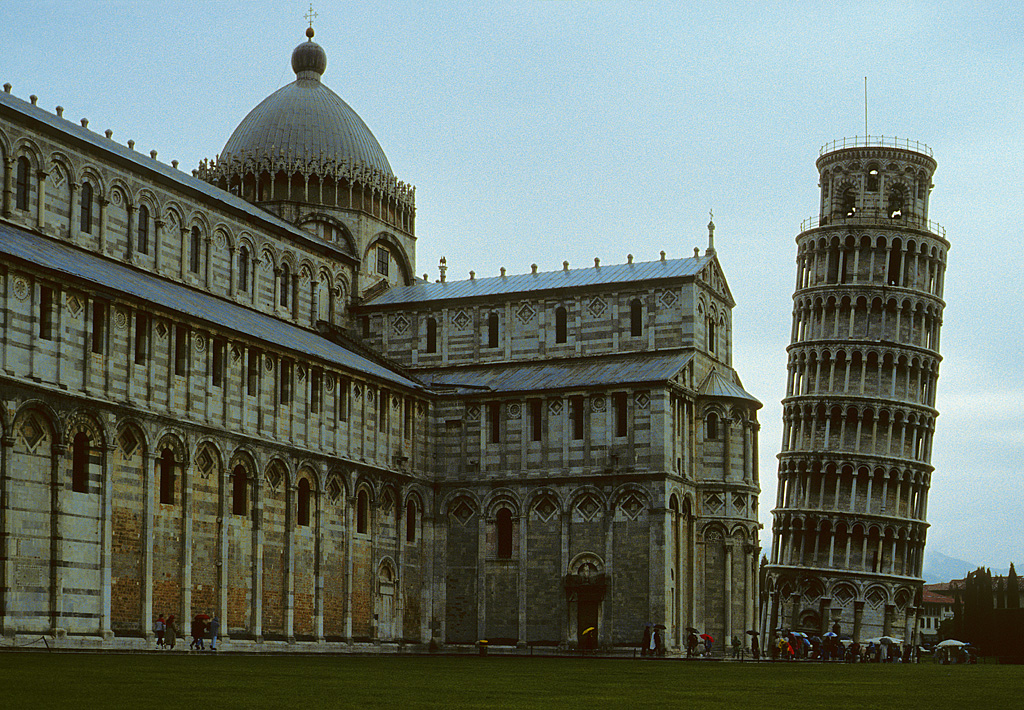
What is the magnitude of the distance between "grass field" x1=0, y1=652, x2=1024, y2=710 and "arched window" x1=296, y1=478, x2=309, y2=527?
68.0 ft

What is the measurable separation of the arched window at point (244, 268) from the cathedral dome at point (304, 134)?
9226 mm

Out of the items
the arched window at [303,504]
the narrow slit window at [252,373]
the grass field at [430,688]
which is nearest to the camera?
the grass field at [430,688]

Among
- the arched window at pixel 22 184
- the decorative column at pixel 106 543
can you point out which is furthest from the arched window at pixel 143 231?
the decorative column at pixel 106 543

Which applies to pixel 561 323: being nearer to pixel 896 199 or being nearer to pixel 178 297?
pixel 178 297

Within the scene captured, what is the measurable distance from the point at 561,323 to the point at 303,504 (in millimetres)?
17055

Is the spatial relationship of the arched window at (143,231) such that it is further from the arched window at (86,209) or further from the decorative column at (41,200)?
the decorative column at (41,200)

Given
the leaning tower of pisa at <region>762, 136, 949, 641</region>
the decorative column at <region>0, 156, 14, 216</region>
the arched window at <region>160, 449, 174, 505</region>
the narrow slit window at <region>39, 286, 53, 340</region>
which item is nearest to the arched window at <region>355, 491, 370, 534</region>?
the arched window at <region>160, 449, 174, 505</region>

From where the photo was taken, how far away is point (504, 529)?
66875 mm

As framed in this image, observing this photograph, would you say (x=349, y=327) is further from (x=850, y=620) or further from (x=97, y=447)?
(x=850, y=620)

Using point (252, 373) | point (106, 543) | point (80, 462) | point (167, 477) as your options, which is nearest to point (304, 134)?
point (252, 373)

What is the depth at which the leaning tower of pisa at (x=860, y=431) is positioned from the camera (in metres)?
98.9

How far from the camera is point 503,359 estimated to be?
70.8 m

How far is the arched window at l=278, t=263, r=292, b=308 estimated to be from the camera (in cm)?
6794

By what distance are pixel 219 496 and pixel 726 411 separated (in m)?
24.8
